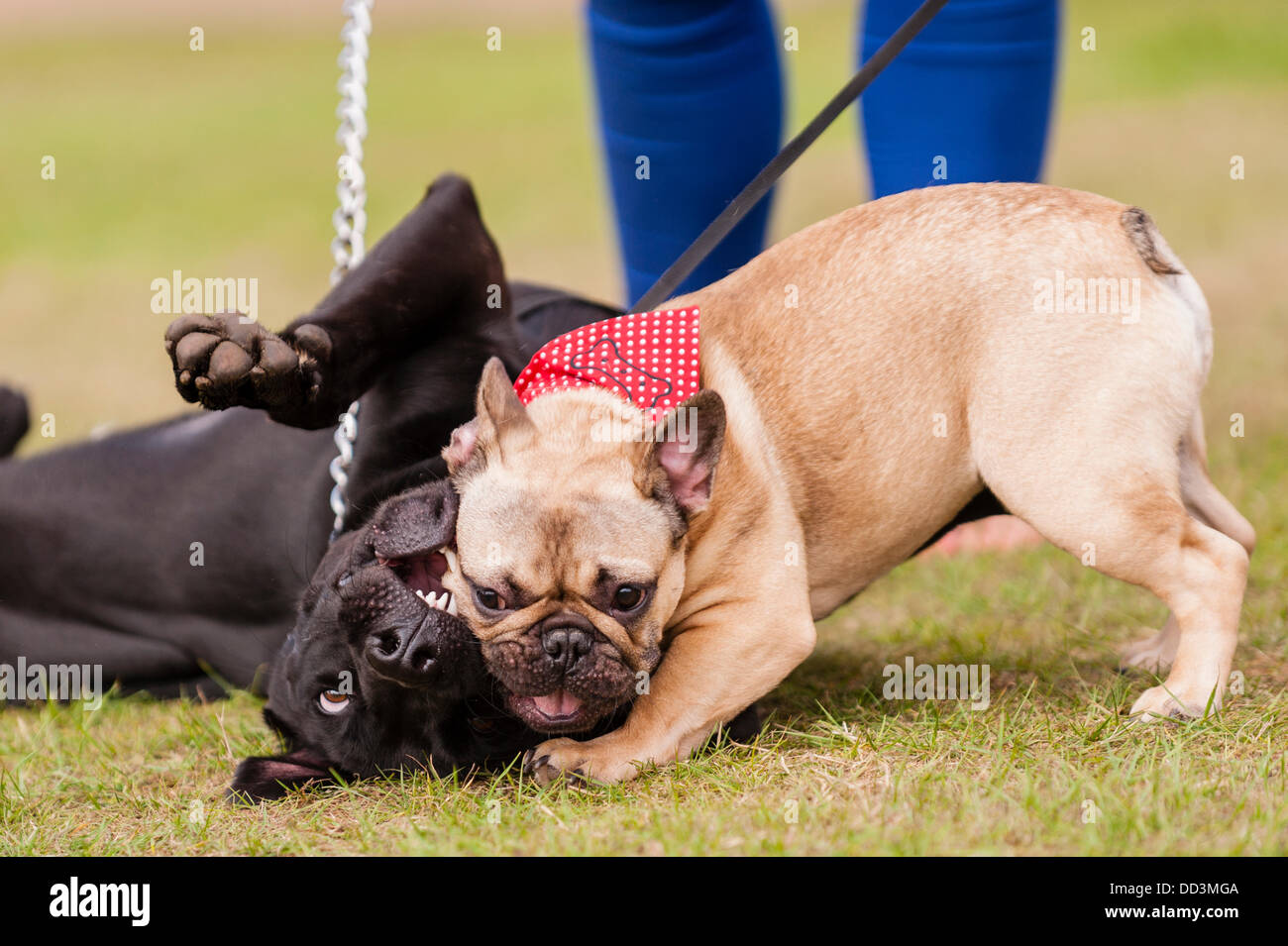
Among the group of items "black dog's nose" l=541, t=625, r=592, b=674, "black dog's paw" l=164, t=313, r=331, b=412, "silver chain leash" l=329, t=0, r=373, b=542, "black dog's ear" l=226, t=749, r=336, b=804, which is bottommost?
"black dog's ear" l=226, t=749, r=336, b=804

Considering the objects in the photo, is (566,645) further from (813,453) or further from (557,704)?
(813,453)

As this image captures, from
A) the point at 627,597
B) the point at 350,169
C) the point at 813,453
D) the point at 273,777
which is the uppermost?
the point at 350,169

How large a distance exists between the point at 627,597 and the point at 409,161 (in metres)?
10.4

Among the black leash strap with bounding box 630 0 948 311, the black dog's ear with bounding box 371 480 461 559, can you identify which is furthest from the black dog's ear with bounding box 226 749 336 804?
the black leash strap with bounding box 630 0 948 311

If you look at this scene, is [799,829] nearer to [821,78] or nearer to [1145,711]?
[1145,711]

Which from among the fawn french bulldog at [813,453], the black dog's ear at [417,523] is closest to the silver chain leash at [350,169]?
the black dog's ear at [417,523]

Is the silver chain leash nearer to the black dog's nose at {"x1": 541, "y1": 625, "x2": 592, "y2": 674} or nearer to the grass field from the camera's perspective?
the grass field

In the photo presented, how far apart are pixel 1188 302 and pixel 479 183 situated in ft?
32.1

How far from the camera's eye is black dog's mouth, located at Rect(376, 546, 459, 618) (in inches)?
111

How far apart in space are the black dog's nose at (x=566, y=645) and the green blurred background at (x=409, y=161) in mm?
4046

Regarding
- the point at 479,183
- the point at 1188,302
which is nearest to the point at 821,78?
the point at 479,183

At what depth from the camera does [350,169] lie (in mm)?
3043

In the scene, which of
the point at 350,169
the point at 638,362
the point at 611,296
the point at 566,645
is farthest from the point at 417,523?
the point at 611,296

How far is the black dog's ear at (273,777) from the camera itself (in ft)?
9.48
